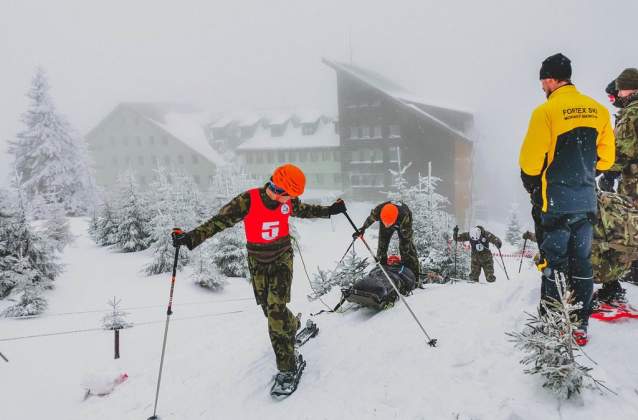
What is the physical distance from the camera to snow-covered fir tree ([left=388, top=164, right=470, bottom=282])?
35.9 ft

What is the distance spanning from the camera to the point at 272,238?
396 centimetres

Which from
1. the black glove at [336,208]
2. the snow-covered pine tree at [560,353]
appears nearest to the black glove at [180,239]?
the black glove at [336,208]

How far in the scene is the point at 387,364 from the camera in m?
3.75

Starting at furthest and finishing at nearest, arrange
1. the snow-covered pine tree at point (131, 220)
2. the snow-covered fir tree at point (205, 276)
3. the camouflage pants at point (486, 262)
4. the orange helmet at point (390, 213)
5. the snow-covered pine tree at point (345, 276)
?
the snow-covered pine tree at point (131, 220), the snow-covered fir tree at point (205, 276), the camouflage pants at point (486, 262), the snow-covered pine tree at point (345, 276), the orange helmet at point (390, 213)

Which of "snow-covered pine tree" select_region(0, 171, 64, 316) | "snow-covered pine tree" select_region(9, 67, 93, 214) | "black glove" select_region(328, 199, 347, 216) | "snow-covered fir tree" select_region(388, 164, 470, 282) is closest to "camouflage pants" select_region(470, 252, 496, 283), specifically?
"snow-covered fir tree" select_region(388, 164, 470, 282)

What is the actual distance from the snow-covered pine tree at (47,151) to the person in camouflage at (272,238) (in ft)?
99.9

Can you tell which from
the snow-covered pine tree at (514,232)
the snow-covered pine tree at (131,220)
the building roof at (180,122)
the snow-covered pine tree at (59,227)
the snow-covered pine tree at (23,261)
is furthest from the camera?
the building roof at (180,122)

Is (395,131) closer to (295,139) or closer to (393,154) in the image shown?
(393,154)

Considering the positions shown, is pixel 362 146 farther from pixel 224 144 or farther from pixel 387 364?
pixel 387 364

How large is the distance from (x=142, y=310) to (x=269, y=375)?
710cm

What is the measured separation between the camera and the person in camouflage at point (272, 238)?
3.82 meters

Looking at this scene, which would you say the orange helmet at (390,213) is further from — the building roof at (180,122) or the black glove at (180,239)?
the building roof at (180,122)

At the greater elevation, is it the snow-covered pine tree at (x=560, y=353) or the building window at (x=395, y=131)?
the building window at (x=395, y=131)

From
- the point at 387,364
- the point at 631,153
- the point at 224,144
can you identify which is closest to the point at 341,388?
the point at 387,364
